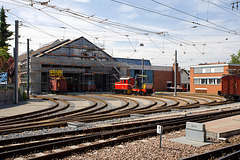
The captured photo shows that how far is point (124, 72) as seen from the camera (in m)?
53.8

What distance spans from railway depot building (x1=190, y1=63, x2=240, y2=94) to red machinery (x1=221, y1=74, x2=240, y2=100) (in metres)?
17.6

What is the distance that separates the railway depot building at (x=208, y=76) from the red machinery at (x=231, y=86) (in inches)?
693

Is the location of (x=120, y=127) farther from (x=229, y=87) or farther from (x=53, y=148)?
(x=229, y=87)

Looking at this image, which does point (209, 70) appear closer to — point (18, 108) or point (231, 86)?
point (231, 86)

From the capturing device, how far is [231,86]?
28.1 meters

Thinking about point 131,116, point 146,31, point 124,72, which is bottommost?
point 131,116

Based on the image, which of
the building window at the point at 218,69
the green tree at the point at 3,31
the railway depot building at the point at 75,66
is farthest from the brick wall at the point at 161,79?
the green tree at the point at 3,31

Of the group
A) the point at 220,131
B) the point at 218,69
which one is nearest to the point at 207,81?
the point at 218,69

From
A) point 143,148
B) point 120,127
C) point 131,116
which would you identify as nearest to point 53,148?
point 143,148

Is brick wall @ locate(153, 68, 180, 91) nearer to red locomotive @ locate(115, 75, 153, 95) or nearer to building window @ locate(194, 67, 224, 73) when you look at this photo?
building window @ locate(194, 67, 224, 73)

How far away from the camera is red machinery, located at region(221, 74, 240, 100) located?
91.0 ft

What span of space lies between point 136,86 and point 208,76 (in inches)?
720

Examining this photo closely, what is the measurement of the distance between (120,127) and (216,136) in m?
4.16

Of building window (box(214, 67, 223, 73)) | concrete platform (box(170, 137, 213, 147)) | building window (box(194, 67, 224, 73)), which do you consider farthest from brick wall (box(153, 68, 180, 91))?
concrete platform (box(170, 137, 213, 147))
